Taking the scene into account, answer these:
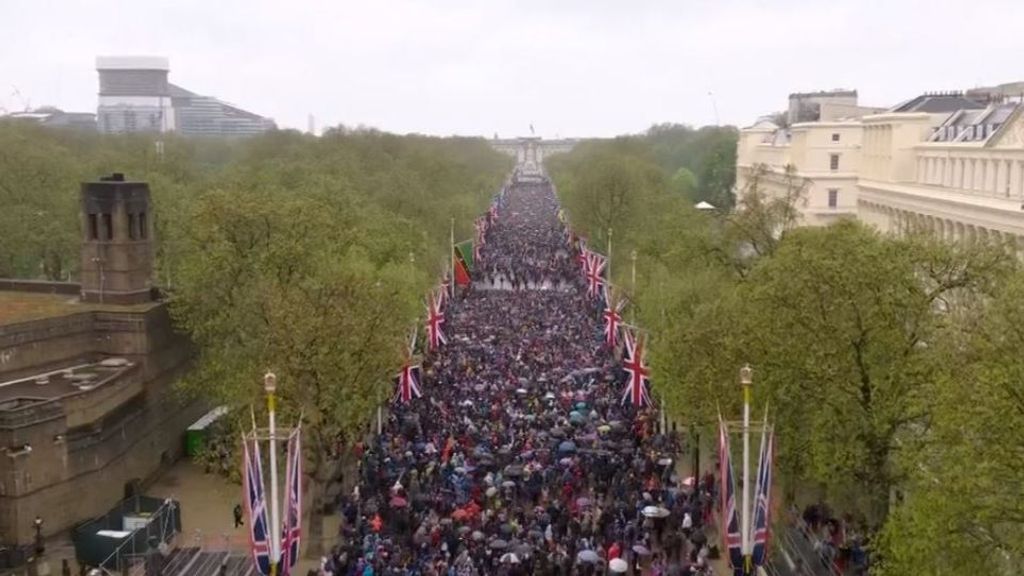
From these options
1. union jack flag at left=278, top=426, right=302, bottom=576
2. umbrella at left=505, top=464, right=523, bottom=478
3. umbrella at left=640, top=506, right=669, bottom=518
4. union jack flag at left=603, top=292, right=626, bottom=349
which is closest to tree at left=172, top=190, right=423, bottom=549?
union jack flag at left=278, top=426, right=302, bottom=576

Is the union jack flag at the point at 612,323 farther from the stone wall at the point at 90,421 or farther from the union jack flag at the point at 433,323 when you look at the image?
the stone wall at the point at 90,421

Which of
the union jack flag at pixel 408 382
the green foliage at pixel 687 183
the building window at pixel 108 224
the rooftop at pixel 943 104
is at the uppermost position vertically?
the rooftop at pixel 943 104

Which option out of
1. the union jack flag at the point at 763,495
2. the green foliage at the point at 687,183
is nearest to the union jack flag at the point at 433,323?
the union jack flag at the point at 763,495

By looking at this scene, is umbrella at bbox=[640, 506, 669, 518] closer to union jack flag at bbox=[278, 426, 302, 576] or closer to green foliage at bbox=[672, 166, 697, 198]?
union jack flag at bbox=[278, 426, 302, 576]

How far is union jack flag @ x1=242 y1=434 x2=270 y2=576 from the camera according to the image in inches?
865

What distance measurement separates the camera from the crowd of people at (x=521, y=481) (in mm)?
27844

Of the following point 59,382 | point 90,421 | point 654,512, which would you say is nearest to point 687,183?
point 59,382

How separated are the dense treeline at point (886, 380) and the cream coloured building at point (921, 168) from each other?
15.3 metres

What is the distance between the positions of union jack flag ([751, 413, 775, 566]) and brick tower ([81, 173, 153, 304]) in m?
28.3

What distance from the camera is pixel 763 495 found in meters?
22.7

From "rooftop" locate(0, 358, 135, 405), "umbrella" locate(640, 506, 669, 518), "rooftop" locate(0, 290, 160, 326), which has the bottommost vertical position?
"umbrella" locate(640, 506, 669, 518)

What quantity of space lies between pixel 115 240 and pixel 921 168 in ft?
152

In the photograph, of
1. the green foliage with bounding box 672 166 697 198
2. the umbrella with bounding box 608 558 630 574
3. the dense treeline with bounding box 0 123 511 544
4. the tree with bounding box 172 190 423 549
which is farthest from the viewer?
the green foliage with bounding box 672 166 697 198

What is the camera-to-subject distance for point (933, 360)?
23.1m
